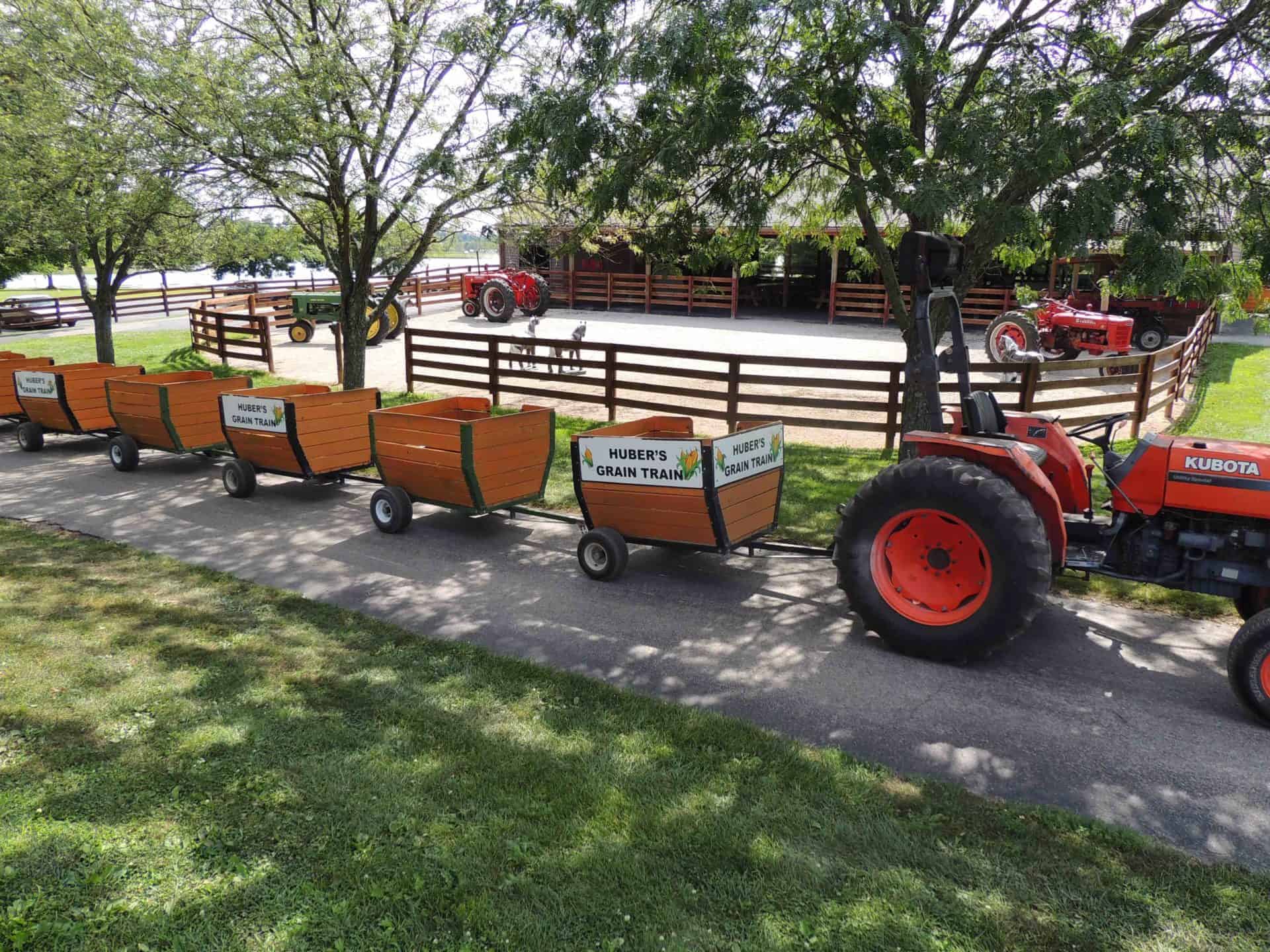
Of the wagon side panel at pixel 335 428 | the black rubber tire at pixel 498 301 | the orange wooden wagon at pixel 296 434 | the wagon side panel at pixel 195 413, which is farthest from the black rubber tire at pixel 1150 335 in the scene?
the wagon side panel at pixel 195 413

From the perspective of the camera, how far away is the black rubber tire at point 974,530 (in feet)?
15.3

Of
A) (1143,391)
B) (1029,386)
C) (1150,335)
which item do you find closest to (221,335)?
(1029,386)

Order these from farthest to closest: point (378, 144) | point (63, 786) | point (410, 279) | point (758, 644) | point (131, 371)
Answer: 1. point (410, 279)
2. point (131, 371)
3. point (378, 144)
4. point (758, 644)
5. point (63, 786)

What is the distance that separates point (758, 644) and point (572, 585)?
1.57 m

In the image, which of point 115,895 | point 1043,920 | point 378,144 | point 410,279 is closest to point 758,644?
point 1043,920

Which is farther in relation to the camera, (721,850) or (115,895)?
(721,850)

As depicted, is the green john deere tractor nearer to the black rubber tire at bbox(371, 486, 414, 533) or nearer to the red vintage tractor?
the red vintage tractor

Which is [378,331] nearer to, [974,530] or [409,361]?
[409,361]

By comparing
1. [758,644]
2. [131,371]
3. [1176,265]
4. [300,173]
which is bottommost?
[758,644]

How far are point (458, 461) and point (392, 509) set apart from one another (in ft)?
2.65

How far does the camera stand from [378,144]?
9.59m

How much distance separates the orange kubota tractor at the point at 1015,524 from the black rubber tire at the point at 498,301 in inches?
840

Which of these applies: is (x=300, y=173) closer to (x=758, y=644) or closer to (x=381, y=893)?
(x=758, y=644)

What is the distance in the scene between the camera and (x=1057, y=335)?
18.2m
